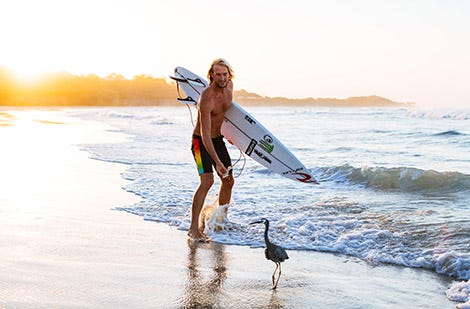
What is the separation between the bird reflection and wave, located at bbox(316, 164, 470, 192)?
4.39 m

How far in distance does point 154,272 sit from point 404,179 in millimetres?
5732

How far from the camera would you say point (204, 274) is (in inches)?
160

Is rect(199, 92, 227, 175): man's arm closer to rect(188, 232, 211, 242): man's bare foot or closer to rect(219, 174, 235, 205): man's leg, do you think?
rect(219, 174, 235, 205): man's leg

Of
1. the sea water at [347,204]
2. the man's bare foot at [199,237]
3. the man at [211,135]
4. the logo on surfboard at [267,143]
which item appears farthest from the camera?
the logo on surfboard at [267,143]

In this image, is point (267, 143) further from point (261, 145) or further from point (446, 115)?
point (446, 115)

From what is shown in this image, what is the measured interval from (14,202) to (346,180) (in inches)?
202

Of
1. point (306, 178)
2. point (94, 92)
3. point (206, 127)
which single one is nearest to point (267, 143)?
point (306, 178)

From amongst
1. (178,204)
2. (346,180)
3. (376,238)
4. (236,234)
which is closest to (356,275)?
(376,238)

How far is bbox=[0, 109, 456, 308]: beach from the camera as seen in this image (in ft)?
11.5

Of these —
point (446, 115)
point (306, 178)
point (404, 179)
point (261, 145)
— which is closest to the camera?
point (261, 145)

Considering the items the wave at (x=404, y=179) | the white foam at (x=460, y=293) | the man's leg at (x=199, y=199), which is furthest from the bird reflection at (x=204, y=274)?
the wave at (x=404, y=179)

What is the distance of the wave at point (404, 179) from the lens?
8.28m

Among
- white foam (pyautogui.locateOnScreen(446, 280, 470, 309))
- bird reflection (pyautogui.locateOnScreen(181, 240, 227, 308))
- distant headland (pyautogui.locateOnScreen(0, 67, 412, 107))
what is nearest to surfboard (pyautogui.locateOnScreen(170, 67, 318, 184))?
bird reflection (pyautogui.locateOnScreen(181, 240, 227, 308))

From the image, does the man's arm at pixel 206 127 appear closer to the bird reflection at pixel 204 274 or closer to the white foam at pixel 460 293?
the bird reflection at pixel 204 274
